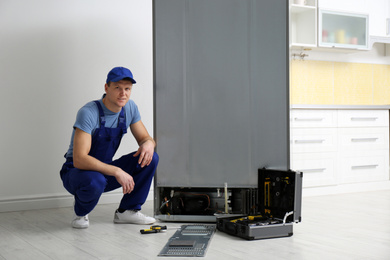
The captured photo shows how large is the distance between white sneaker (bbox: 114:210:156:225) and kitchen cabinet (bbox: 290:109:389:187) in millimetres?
1719

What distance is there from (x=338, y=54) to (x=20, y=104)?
348 cm

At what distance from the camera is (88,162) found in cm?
269

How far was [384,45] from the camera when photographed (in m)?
5.49

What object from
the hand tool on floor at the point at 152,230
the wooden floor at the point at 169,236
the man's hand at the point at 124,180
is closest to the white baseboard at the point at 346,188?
the wooden floor at the point at 169,236

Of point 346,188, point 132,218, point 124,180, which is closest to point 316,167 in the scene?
point 346,188

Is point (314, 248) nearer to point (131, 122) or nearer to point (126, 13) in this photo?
point (131, 122)

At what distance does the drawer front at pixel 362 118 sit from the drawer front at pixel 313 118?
92 millimetres

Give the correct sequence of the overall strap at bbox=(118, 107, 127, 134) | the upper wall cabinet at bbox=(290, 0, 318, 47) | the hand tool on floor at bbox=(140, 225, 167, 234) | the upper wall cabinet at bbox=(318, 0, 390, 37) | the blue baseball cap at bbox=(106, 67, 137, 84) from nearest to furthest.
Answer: the hand tool on floor at bbox=(140, 225, 167, 234) → the blue baseball cap at bbox=(106, 67, 137, 84) → the overall strap at bbox=(118, 107, 127, 134) → the upper wall cabinet at bbox=(290, 0, 318, 47) → the upper wall cabinet at bbox=(318, 0, 390, 37)

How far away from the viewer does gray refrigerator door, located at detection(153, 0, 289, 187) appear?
2930 millimetres

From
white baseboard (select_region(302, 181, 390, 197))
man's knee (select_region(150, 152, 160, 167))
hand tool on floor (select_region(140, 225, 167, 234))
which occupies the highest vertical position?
man's knee (select_region(150, 152, 160, 167))

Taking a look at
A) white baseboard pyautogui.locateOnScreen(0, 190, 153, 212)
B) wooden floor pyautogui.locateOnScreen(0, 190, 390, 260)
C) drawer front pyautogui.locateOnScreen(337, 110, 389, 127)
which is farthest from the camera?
drawer front pyautogui.locateOnScreen(337, 110, 389, 127)

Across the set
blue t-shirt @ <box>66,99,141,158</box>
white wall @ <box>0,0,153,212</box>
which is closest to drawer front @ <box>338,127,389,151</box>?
A: white wall @ <box>0,0,153,212</box>

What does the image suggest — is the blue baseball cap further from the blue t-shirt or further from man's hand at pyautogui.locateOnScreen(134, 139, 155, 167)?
man's hand at pyautogui.locateOnScreen(134, 139, 155, 167)

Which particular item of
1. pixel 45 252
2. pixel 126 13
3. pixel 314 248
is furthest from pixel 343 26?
pixel 45 252
